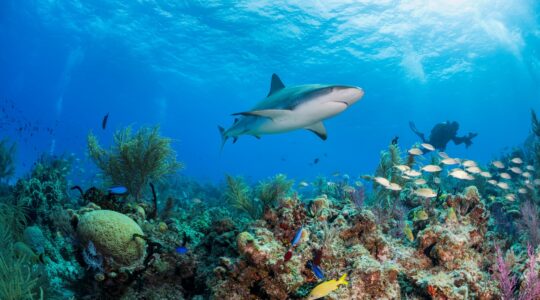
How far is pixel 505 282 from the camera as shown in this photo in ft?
12.0

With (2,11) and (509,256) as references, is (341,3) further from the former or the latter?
(2,11)

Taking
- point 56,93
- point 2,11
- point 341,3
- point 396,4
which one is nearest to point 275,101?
point 341,3

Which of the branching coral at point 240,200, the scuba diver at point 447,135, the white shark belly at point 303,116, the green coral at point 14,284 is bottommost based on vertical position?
the green coral at point 14,284

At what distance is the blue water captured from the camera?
91.9 feet

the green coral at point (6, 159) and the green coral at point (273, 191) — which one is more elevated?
the green coral at point (6, 159)

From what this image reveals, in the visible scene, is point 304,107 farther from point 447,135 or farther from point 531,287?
point 447,135

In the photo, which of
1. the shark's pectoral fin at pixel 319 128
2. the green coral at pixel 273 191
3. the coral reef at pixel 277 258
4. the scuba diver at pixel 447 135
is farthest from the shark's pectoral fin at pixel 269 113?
the scuba diver at pixel 447 135

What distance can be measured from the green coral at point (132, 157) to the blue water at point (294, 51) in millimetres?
926

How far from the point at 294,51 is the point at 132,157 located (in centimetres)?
3046

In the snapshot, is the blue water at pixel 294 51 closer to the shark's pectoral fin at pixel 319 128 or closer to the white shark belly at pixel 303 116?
the white shark belly at pixel 303 116

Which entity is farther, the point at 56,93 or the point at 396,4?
the point at 56,93

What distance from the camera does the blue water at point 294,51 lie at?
91.9 ft

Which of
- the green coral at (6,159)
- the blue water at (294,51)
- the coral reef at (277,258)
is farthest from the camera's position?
the blue water at (294,51)

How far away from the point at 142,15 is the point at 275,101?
32326 mm
